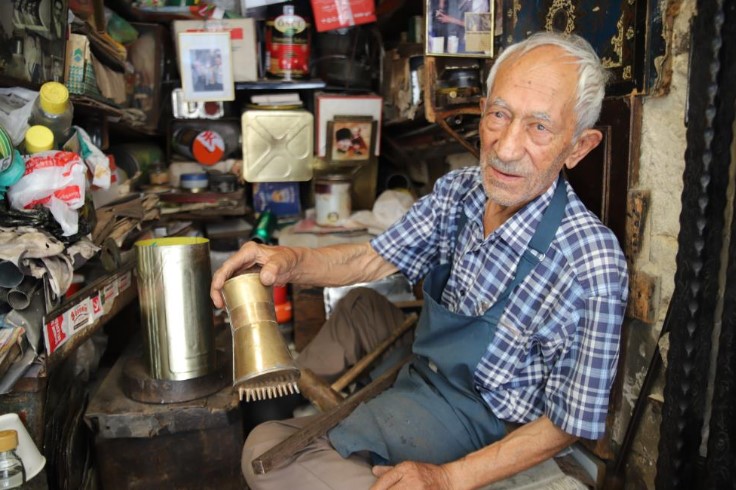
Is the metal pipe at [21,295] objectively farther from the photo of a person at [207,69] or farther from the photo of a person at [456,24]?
the photo of a person at [207,69]

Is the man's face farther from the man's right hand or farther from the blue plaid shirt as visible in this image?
the man's right hand

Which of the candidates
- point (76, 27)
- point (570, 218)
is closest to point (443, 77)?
point (570, 218)

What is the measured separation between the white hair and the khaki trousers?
1095 mm

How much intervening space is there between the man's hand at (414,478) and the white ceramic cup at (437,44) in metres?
1.54

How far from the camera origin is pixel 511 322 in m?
1.60

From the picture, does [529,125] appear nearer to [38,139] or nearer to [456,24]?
[456,24]

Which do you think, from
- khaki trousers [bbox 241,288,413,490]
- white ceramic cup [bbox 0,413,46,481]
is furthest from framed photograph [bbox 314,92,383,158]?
white ceramic cup [bbox 0,413,46,481]

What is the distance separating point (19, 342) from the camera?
1.55 m

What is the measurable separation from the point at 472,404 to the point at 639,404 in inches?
17.8

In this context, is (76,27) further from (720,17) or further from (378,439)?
(720,17)

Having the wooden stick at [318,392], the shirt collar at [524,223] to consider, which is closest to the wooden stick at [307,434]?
the wooden stick at [318,392]

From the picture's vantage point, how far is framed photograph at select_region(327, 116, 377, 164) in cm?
391

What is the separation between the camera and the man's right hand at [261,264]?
1573mm

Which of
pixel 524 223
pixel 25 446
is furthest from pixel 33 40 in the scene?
pixel 524 223
